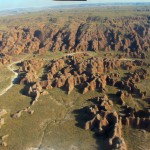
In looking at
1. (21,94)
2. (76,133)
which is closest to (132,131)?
(76,133)

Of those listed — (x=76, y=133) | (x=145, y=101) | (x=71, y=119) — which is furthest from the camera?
(x=145, y=101)

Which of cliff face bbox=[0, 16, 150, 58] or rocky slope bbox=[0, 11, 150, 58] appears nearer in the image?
rocky slope bbox=[0, 11, 150, 58]

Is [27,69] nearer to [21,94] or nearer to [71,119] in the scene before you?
[21,94]

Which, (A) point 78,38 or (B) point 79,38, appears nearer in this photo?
(B) point 79,38

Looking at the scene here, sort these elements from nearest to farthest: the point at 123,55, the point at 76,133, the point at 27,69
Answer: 1. the point at 76,133
2. the point at 27,69
3. the point at 123,55

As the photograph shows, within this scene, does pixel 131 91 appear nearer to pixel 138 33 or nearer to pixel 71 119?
pixel 71 119

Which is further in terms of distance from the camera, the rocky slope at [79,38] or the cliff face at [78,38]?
the cliff face at [78,38]

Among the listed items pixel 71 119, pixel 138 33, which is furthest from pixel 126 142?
pixel 138 33

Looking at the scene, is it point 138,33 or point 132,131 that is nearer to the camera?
point 132,131
